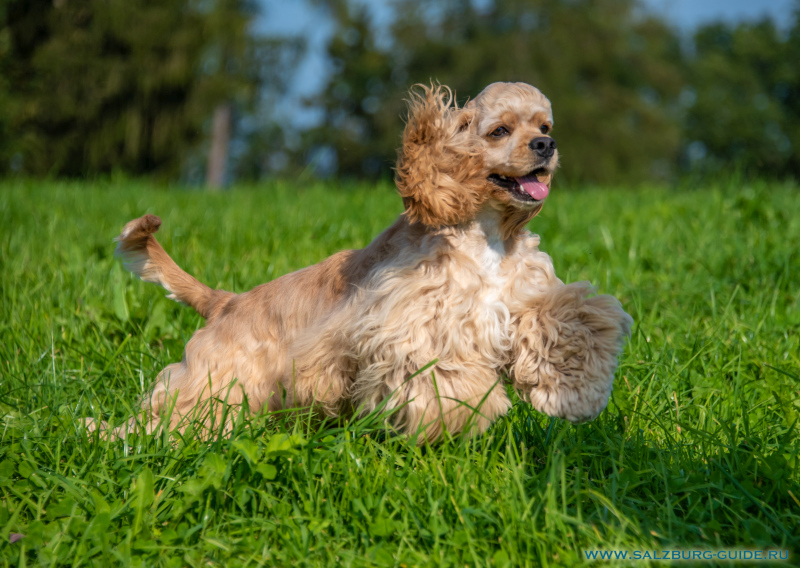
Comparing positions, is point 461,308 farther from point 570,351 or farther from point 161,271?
point 161,271

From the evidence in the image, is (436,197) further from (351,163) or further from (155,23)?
(351,163)

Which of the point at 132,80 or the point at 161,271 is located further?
the point at 132,80

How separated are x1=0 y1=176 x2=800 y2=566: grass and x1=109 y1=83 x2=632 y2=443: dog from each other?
16 cm

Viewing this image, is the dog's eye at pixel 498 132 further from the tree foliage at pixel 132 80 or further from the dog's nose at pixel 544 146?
the tree foliage at pixel 132 80

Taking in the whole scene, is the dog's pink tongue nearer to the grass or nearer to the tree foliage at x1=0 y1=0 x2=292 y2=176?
the grass

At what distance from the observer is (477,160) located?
2.58 metres

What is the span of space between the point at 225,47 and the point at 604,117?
1800 cm

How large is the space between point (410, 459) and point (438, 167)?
1096mm

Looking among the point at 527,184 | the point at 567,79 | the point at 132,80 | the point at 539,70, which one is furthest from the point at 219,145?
the point at 527,184

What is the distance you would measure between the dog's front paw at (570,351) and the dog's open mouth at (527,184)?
368 millimetres

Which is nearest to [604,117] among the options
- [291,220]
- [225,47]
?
[225,47]

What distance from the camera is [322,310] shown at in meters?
2.91

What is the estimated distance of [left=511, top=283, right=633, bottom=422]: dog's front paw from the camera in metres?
2.38

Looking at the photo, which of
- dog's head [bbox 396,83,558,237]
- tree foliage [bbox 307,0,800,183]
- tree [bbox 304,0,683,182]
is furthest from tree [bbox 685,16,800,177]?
dog's head [bbox 396,83,558,237]
